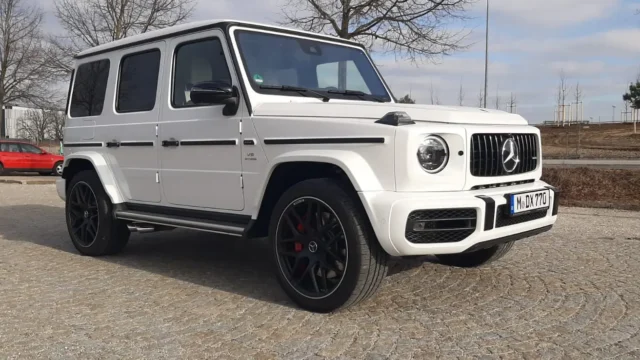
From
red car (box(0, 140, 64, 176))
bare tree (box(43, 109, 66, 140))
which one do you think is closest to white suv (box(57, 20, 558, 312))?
red car (box(0, 140, 64, 176))

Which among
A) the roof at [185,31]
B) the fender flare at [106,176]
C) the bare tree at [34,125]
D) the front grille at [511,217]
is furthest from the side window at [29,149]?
the bare tree at [34,125]

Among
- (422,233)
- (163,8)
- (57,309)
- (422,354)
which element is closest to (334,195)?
(422,233)

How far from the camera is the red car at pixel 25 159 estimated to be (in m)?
21.5

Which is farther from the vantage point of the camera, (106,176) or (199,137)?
(106,176)

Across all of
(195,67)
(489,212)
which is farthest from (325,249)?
(195,67)

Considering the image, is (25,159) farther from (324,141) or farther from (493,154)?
(493,154)

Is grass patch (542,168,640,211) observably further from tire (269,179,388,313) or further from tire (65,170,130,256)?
tire (65,170,130,256)

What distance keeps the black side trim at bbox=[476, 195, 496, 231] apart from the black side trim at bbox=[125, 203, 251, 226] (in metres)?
1.69

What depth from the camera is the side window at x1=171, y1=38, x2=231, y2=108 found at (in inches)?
182

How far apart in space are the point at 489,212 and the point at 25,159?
2170cm

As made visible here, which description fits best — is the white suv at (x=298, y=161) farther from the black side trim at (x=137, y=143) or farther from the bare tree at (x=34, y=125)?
the bare tree at (x=34, y=125)

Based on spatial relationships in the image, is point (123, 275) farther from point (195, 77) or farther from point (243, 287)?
point (195, 77)

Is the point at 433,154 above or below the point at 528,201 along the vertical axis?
above

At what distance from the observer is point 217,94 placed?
421 cm
